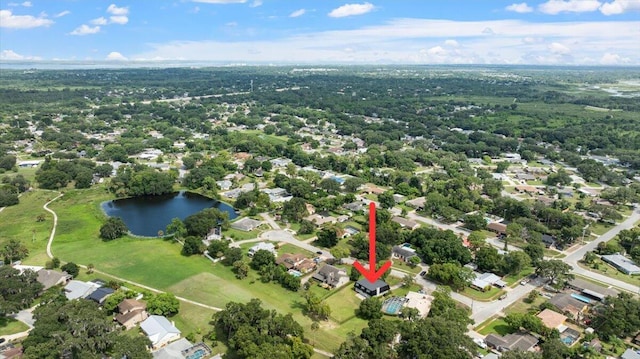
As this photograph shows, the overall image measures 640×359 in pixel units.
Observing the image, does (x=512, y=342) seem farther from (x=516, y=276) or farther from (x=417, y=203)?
(x=417, y=203)

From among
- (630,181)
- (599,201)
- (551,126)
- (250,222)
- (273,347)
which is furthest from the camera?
(551,126)

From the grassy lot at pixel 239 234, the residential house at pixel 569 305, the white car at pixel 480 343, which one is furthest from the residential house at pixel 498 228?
the grassy lot at pixel 239 234

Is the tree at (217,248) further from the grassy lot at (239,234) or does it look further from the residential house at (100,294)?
the residential house at (100,294)

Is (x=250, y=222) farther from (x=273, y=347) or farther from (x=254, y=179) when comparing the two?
(x=273, y=347)

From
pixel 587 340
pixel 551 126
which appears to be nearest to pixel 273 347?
pixel 587 340

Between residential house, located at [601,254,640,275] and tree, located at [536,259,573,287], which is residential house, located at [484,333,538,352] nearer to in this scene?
tree, located at [536,259,573,287]

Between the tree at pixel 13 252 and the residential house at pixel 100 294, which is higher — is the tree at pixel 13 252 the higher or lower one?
the higher one
